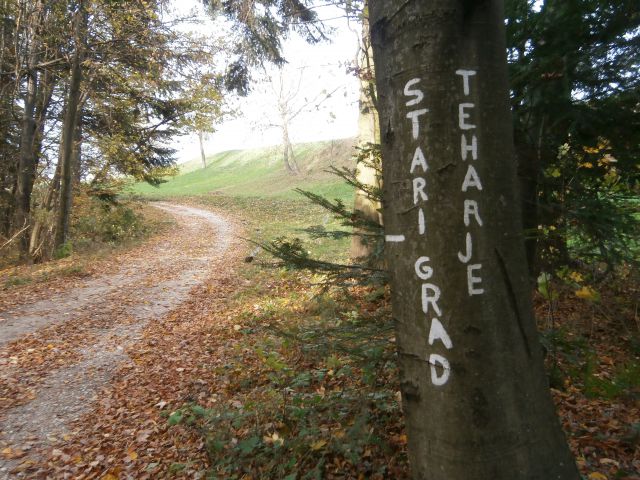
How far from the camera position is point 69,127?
14.2m

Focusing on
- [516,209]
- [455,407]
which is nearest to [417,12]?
[516,209]

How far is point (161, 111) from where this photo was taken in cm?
1831

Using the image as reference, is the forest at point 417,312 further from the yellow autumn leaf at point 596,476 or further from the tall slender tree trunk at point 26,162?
the tall slender tree trunk at point 26,162

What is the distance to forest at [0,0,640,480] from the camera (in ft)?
5.60

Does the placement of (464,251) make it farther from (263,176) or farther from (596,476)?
(263,176)

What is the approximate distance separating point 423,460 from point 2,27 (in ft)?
51.5

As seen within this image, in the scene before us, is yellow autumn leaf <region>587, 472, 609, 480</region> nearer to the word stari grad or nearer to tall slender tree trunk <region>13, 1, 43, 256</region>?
the word stari grad

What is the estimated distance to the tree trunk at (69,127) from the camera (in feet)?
42.9

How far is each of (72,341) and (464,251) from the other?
25.0ft

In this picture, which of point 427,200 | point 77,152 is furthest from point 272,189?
point 427,200

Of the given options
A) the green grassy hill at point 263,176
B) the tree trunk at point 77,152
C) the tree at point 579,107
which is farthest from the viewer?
the green grassy hill at point 263,176

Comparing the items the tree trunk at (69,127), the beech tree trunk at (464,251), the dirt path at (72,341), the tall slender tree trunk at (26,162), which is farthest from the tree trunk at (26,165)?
the beech tree trunk at (464,251)

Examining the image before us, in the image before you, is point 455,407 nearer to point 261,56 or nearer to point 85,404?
point 85,404

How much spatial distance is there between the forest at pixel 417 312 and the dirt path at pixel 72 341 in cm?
5
